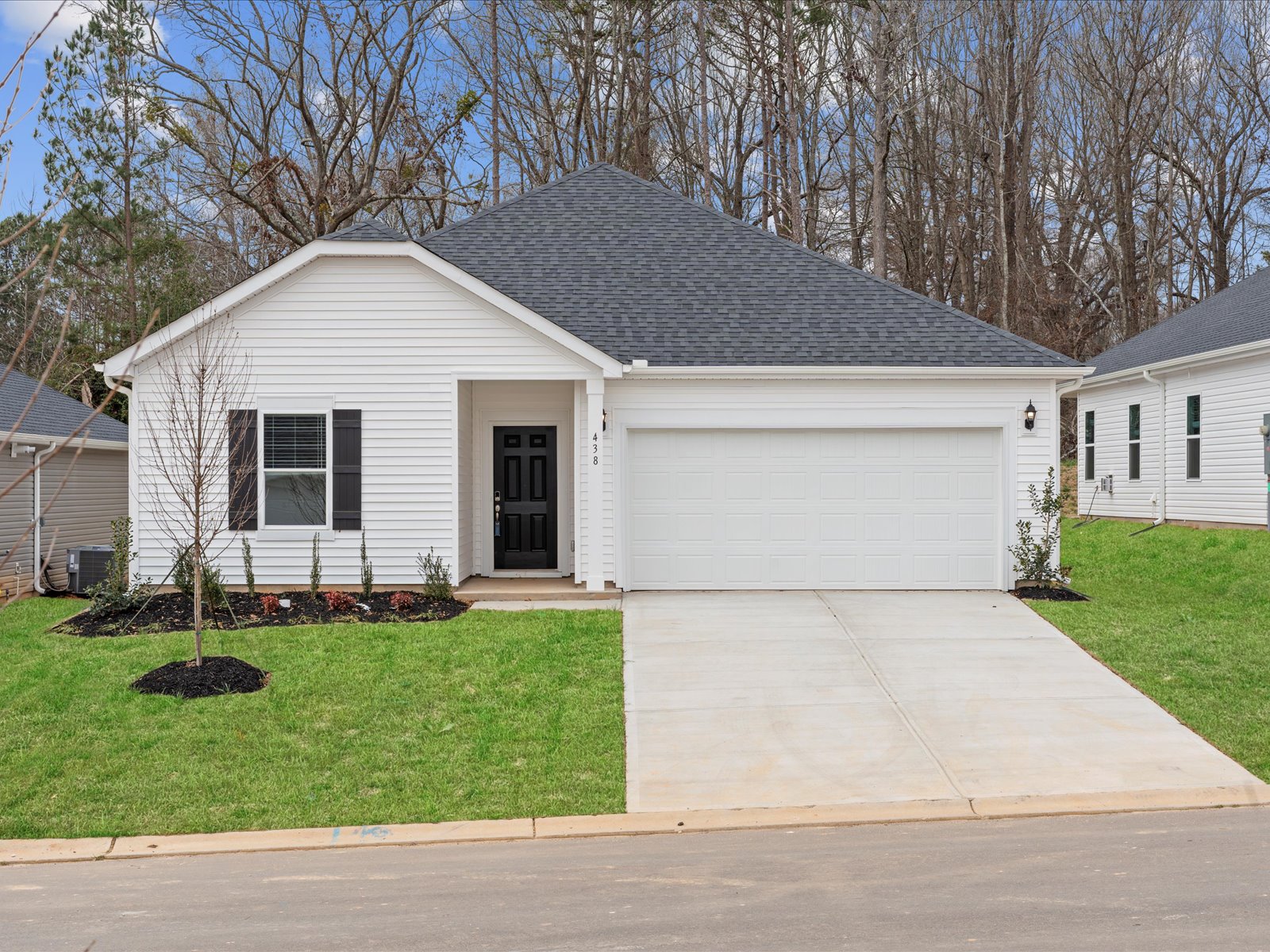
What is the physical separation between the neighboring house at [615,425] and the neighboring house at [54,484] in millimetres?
3217

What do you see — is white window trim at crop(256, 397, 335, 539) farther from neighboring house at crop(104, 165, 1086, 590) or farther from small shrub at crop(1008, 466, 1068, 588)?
small shrub at crop(1008, 466, 1068, 588)

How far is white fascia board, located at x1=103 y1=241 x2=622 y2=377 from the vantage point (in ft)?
41.2

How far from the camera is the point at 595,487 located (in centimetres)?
1299

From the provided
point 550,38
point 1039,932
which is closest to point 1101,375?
point 550,38

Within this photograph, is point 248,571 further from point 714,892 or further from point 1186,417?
point 1186,417

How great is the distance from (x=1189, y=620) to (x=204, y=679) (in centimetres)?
1020

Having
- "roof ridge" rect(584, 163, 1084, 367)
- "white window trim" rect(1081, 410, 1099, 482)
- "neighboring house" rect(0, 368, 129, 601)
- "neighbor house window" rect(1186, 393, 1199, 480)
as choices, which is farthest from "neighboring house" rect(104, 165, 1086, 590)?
"white window trim" rect(1081, 410, 1099, 482)

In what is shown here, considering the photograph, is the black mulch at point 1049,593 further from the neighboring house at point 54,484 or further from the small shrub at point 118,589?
the neighboring house at point 54,484

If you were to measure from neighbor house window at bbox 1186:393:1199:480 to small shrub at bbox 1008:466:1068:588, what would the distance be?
8.04 m

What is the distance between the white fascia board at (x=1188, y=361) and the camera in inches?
A: 673

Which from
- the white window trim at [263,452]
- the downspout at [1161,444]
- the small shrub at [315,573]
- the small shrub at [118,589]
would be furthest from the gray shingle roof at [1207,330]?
the small shrub at [118,589]

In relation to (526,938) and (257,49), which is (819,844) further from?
(257,49)

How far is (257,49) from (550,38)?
7293mm

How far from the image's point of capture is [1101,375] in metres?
22.5
